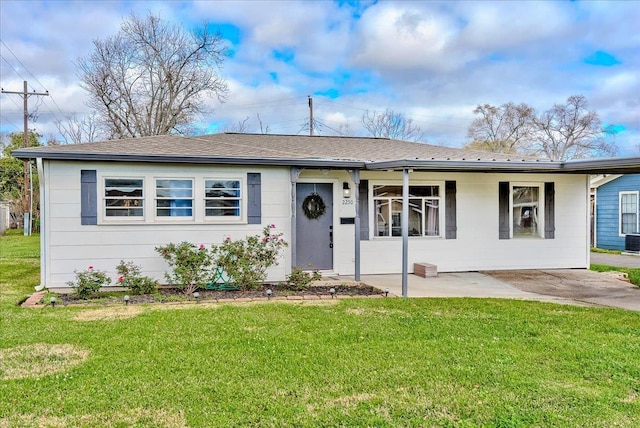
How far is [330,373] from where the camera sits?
367cm

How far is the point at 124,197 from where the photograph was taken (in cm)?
792

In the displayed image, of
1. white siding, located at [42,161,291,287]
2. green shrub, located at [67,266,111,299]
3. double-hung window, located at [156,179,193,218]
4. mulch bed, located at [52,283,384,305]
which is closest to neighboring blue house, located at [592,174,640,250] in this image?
mulch bed, located at [52,283,384,305]

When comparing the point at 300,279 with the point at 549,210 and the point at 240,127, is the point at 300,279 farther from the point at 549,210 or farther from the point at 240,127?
the point at 240,127

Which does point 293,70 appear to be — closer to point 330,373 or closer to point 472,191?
point 472,191

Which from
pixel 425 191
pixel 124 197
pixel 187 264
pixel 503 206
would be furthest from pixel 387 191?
pixel 124 197

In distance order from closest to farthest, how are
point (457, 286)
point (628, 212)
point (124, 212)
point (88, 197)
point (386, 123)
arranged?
point (88, 197)
point (124, 212)
point (457, 286)
point (628, 212)
point (386, 123)

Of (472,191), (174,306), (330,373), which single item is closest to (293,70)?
(472,191)

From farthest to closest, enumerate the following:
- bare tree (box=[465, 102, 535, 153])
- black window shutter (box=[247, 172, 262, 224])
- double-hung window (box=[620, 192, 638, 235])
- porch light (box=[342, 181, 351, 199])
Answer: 1. bare tree (box=[465, 102, 535, 153])
2. double-hung window (box=[620, 192, 638, 235])
3. porch light (box=[342, 181, 351, 199])
4. black window shutter (box=[247, 172, 262, 224])

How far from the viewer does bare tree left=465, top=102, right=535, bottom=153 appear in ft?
105

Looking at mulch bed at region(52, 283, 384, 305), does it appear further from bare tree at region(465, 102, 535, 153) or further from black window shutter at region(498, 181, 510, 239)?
bare tree at region(465, 102, 535, 153)

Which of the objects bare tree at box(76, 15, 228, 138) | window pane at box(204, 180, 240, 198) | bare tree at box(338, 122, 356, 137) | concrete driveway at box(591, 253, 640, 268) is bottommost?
concrete driveway at box(591, 253, 640, 268)

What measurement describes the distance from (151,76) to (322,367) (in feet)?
88.6

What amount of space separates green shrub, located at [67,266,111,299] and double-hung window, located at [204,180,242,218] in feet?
→ 6.77

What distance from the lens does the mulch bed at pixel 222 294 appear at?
6.64m
